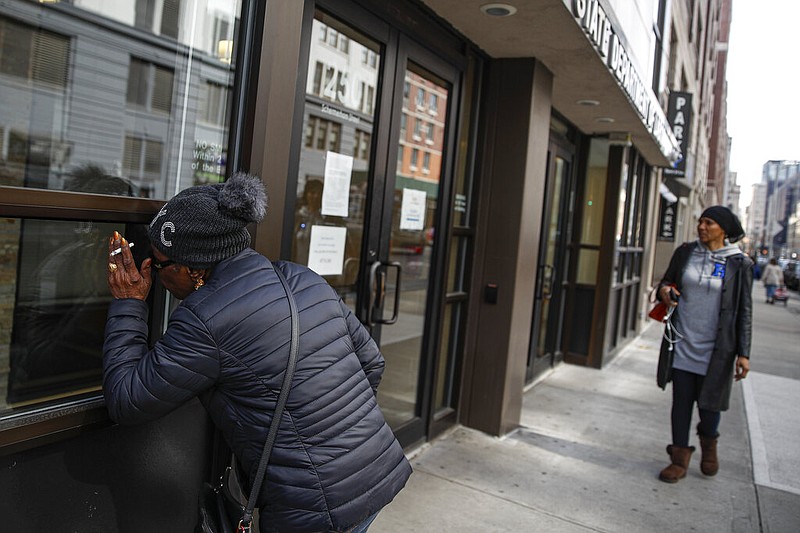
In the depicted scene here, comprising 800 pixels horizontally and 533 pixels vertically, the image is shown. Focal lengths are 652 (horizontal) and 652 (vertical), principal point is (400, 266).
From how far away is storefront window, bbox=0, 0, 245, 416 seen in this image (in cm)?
217

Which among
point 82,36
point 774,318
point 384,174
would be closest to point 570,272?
point 384,174

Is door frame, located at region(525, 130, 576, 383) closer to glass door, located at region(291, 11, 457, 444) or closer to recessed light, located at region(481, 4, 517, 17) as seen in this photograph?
glass door, located at region(291, 11, 457, 444)

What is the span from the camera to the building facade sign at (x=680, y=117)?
12914 mm

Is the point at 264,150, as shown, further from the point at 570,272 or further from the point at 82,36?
the point at 570,272

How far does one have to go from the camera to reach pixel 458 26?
4500 millimetres

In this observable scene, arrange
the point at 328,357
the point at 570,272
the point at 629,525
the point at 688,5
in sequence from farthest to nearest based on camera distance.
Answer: the point at 688,5
the point at 570,272
the point at 629,525
the point at 328,357

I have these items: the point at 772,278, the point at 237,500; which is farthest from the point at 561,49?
the point at 772,278

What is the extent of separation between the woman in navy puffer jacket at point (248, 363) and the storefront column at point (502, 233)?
129 inches

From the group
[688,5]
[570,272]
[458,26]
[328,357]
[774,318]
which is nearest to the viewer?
[328,357]

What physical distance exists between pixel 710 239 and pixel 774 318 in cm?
1706

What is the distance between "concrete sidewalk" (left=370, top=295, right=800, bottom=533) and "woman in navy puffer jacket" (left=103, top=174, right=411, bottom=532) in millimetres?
1798

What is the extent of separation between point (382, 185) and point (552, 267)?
373cm

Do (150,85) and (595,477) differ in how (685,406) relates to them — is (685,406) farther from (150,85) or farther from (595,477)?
(150,85)

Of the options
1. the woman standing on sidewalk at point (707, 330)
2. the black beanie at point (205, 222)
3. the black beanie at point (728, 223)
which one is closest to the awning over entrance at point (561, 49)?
the black beanie at point (728, 223)
